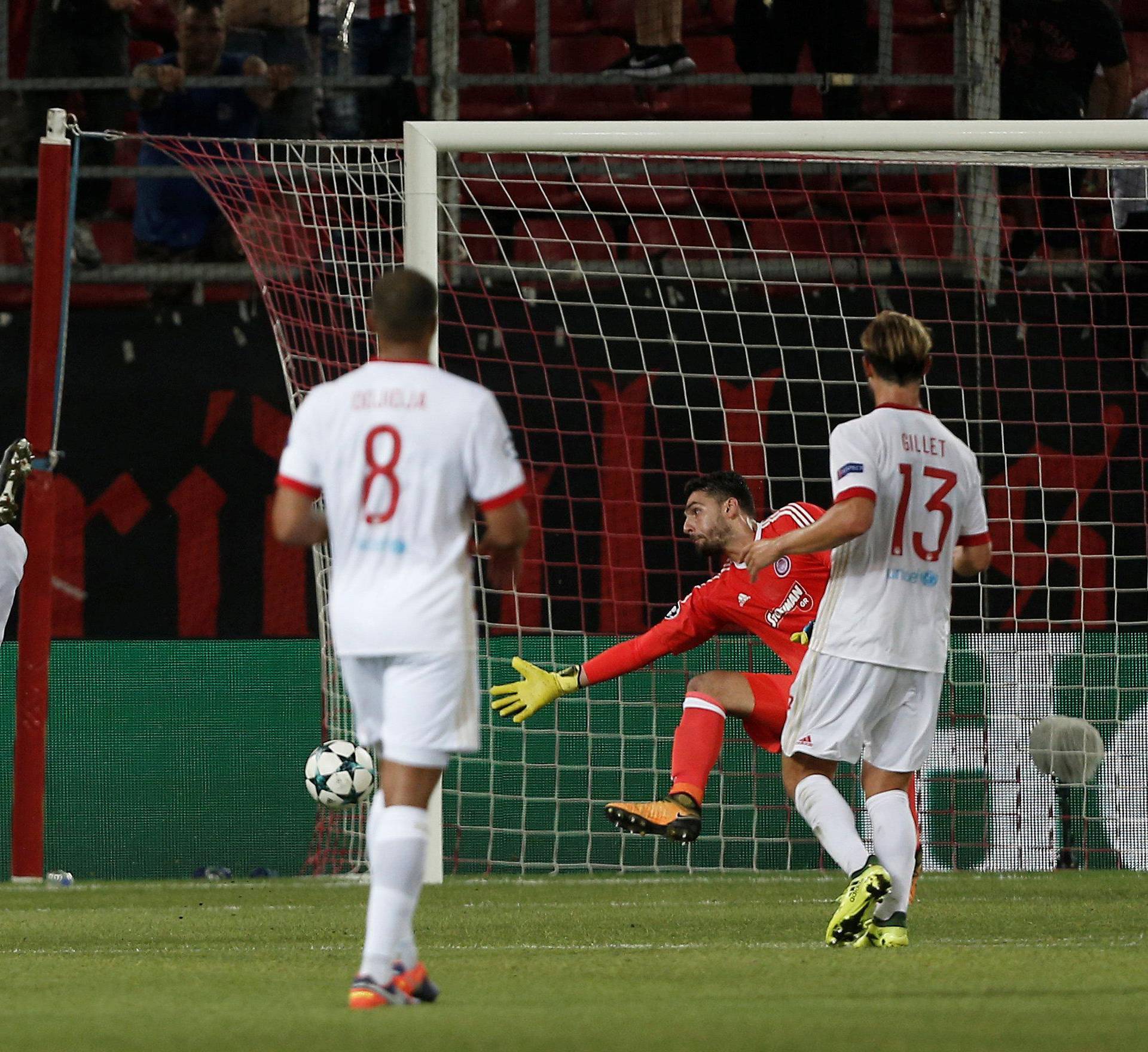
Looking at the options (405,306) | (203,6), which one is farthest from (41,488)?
(405,306)

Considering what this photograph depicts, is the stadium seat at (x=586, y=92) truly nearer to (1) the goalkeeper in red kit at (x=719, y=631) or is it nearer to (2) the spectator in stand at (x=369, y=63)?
(2) the spectator in stand at (x=369, y=63)

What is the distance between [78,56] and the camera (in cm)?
1139

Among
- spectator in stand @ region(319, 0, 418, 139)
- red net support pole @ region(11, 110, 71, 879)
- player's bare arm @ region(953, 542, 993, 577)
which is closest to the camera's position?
player's bare arm @ region(953, 542, 993, 577)

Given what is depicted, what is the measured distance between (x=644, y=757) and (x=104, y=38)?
5.44 meters

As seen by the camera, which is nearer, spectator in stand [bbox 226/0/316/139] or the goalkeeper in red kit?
the goalkeeper in red kit

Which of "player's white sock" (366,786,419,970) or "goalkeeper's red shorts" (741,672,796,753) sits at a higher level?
"goalkeeper's red shorts" (741,672,796,753)

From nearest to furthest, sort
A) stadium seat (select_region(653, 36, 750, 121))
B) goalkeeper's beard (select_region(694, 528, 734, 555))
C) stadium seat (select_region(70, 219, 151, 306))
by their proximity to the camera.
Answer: goalkeeper's beard (select_region(694, 528, 734, 555)), stadium seat (select_region(70, 219, 151, 306)), stadium seat (select_region(653, 36, 750, 121))

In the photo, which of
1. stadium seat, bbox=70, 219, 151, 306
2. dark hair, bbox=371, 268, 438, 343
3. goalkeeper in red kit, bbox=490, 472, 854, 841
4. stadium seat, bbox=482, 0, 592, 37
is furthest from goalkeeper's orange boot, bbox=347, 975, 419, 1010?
stadium seat, bbox=482, 0, 592, 37

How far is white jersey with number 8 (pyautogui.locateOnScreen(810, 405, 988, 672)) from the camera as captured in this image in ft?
17.4

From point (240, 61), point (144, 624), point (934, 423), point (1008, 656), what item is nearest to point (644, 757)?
point (1008, 656)

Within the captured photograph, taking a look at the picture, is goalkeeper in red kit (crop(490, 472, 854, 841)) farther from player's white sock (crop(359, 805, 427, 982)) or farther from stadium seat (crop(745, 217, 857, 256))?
stadium seat (crop(745, 217, 857, 256))

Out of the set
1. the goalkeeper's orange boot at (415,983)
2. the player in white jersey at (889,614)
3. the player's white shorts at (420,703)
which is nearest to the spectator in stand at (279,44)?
the player in white jersey at (889,614)

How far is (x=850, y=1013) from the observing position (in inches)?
147

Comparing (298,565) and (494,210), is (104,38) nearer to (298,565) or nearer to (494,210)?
(494,210)
